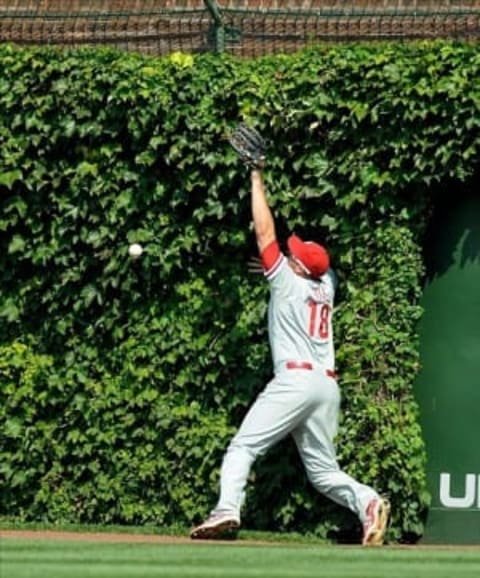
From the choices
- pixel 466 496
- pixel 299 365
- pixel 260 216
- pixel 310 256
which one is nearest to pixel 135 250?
pixel 260 216

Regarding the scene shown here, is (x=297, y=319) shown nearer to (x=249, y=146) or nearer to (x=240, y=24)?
(x=249, y=146)

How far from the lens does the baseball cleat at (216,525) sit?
10.9m

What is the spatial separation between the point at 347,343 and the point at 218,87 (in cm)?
183

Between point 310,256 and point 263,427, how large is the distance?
3.54 ft

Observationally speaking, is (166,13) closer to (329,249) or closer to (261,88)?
(261,88)

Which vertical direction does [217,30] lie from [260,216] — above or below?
above

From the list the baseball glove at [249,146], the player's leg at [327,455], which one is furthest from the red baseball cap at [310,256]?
the player's leg at [327,455]

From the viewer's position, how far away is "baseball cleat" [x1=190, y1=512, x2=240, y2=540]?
35.8 feet

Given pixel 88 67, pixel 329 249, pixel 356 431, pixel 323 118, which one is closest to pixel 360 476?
pixel 356 431

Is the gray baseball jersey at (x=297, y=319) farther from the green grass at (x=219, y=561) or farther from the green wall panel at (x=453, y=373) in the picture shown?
the green grass at (x=219, y=561)

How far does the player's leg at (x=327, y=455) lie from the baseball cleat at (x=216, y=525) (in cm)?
61

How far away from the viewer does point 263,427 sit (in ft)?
36.7

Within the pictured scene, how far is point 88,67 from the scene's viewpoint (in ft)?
39.4

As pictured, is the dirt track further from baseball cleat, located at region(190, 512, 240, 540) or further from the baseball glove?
the baseball glove
